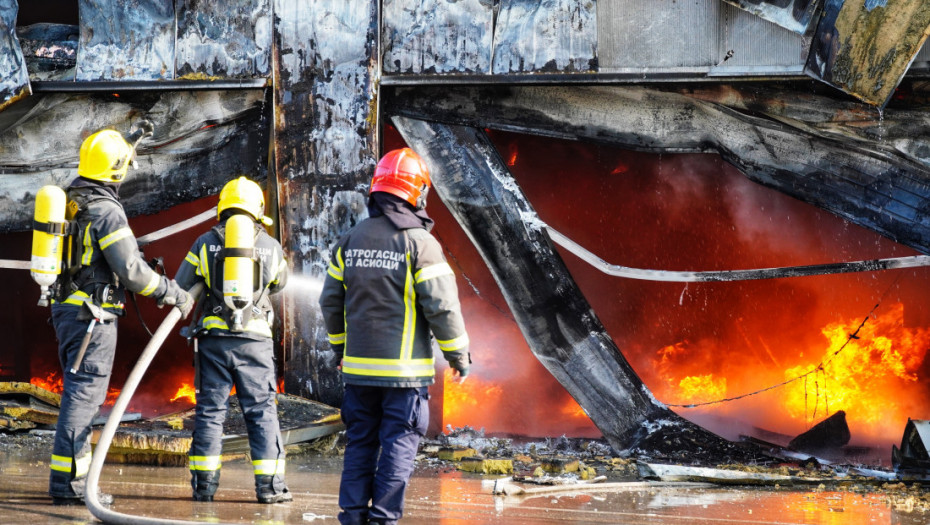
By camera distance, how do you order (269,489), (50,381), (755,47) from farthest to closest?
(50,381), (755,47), (269,489)

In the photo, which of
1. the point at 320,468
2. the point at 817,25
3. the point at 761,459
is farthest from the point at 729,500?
the point at 817,25

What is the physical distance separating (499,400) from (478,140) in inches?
129

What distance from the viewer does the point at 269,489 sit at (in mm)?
4828

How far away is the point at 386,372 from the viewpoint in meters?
4.00

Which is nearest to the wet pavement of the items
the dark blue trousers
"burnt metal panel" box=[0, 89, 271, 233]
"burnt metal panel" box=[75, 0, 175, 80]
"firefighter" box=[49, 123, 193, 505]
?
"firefighter" box=[49, 123, 193, 505]

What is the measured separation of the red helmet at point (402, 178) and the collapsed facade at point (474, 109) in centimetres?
284

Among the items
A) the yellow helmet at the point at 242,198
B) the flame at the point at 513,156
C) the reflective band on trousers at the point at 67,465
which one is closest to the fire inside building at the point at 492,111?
the flame at the point at 513,156

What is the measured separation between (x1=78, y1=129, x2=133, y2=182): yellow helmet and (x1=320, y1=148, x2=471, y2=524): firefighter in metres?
1.51

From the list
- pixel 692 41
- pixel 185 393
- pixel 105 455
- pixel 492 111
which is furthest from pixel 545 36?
pixel 185 393

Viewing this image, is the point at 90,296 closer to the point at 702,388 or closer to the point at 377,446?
the point at 377,446

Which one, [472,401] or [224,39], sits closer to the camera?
[224,39]

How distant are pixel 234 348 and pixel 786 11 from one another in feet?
14.3

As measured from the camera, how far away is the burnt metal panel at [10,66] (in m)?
7.14

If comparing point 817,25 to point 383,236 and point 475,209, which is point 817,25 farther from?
point 383,236
